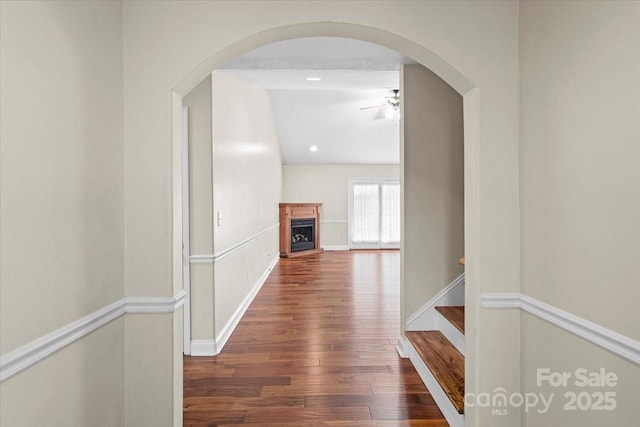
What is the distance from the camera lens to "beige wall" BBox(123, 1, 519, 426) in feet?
5.79

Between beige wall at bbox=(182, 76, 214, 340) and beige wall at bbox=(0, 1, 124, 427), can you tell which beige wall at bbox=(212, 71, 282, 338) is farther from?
beige wall at bbox=(0, 1, 124, 427)

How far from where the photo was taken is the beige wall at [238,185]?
3.53 m

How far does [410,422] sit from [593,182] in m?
1.69

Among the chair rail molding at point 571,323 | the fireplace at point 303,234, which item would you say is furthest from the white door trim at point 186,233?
the fireplace at point 303,234

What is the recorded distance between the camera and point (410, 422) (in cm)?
228

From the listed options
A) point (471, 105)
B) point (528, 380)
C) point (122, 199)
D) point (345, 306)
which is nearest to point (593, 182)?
point (471, 105)

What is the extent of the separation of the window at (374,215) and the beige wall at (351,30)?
28.4 ft

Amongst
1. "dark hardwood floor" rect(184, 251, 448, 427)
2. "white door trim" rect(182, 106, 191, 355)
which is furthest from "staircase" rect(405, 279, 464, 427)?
"white door trim" rect(182, 106, 191, 355)

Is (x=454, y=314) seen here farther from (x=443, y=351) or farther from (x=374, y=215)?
(x=374, y=215)

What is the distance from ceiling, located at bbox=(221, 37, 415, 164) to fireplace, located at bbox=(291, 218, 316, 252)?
1.62 meters

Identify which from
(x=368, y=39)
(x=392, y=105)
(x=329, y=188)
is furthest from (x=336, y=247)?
(x=368, y=39)

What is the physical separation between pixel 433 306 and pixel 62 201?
9.16 feet

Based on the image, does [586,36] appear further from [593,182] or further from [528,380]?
[528,380]

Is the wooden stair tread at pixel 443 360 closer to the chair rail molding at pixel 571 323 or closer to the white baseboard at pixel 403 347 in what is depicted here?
the white baseboard at pixel 403 347
